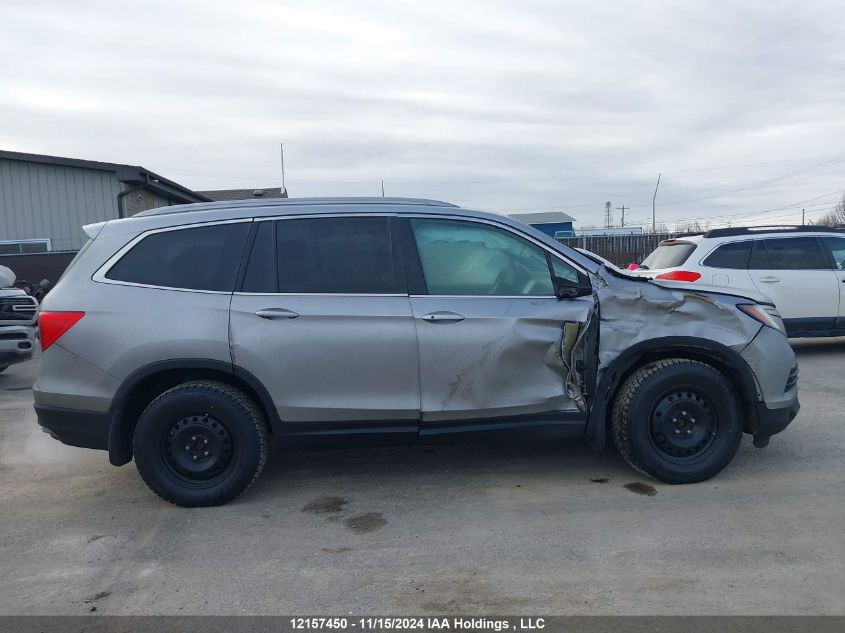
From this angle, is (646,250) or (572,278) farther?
(646,250)

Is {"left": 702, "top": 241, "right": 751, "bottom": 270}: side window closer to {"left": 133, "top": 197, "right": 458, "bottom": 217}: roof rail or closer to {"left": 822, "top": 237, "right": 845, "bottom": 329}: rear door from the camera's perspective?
{"left": 822, "top": 237, "right": 845, "bottom": 329}: rear door

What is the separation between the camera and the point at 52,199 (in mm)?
18828

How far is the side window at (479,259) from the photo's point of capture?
4.56 m

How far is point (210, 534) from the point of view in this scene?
13.4 ft

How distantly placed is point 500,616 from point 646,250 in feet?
58.4

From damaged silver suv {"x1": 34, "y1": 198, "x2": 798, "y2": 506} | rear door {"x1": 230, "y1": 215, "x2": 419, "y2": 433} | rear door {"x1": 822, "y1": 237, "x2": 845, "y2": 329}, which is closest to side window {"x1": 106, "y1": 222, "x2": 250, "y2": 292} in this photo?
damaged silver suv {"x1": 34, "y1": 198, "x2": 798, "y2": 506}

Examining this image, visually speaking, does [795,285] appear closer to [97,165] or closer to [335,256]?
[335,256]

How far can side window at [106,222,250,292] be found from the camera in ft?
14.6

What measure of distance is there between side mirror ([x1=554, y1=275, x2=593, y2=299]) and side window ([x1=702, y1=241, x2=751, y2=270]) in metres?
5.21

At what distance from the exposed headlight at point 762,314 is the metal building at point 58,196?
1710 centimetres

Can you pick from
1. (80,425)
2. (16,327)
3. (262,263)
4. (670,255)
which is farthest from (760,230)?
(16,327)

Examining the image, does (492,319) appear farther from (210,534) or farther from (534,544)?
(210,534)

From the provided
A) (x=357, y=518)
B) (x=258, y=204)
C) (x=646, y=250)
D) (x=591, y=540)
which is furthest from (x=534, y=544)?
(x=646, y=250)

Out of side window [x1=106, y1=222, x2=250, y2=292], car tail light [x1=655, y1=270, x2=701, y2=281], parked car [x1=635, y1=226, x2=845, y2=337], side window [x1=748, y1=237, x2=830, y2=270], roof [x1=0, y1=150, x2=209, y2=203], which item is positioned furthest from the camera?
roof [x1=0, y1=150, x2=209, y2=203]
